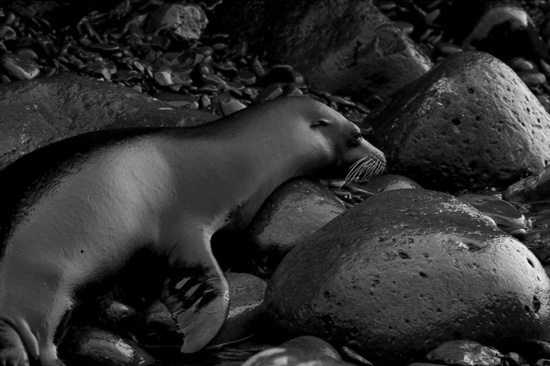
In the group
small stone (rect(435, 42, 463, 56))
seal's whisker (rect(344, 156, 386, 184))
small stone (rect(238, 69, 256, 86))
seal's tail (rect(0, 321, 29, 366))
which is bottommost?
small stone (rect(238, 69, 256, 86))

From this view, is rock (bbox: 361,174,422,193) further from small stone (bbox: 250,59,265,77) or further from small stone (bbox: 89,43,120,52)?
small stone (bbox: 89,43,120,52)

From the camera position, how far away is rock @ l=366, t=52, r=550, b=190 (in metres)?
8.78

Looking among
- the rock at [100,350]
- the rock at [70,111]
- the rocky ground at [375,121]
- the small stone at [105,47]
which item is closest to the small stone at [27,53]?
the rocky ground at [375,121]

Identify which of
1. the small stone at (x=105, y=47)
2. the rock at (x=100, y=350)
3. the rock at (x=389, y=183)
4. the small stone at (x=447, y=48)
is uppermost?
the rock at (x=100, y=350)

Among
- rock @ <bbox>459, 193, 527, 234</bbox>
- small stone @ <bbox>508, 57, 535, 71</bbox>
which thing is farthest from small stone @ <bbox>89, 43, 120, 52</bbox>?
small stone @ <bbox>508, 57, 535, 71</bbox>

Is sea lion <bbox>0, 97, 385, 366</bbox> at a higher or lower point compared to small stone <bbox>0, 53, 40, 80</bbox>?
higher

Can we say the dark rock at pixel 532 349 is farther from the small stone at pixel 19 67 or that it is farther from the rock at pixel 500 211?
the small stone at pixel 19 67

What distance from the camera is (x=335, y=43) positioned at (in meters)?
11.0

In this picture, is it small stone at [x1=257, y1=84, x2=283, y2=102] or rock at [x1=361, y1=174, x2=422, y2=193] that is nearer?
rock at [x1=361, y1=174, x2=422, y2=193]

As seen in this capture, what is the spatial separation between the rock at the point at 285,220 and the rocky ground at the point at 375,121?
0.05 feet

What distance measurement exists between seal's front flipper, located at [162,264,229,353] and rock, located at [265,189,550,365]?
1.03ft

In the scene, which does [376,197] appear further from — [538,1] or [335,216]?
[538,1]

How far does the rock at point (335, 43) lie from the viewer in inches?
423

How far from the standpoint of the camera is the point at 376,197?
→ 6.74m
